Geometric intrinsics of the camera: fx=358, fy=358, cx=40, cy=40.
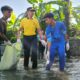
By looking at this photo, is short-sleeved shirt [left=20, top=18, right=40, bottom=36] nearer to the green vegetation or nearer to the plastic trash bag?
the plastic trash bag

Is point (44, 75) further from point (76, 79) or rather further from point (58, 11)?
point (58, 11)

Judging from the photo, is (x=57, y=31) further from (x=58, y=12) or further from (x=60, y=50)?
(x=58, y=12)

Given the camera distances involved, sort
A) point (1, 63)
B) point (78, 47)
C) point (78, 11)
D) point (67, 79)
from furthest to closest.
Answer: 1. point (78, 11)
2. point (78, 47)
3. point (1, 63)
4. point (67, 79)

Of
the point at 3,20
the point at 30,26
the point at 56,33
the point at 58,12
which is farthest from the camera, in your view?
the point at 58,12

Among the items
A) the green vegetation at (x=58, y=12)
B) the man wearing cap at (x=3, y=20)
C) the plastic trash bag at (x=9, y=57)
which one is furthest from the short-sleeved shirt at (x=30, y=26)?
the green vegetation at (x=58, y=12)

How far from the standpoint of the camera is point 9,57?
1005 centimetres

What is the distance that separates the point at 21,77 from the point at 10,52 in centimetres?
162

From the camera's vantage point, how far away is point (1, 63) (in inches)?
394

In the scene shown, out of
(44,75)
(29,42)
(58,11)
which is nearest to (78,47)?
(58,11)

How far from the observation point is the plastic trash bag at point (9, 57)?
32.8ft

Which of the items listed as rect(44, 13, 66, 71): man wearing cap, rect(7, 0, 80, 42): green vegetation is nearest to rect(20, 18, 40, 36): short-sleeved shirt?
rect(44, 13, 66, 71): man wearing cap

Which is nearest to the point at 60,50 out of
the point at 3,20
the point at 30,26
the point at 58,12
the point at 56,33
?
the point at 56,33

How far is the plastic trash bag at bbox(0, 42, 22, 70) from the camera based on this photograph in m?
9.99

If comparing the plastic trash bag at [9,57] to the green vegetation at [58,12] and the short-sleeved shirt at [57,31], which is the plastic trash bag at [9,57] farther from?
the green vegetation at [58,12]
